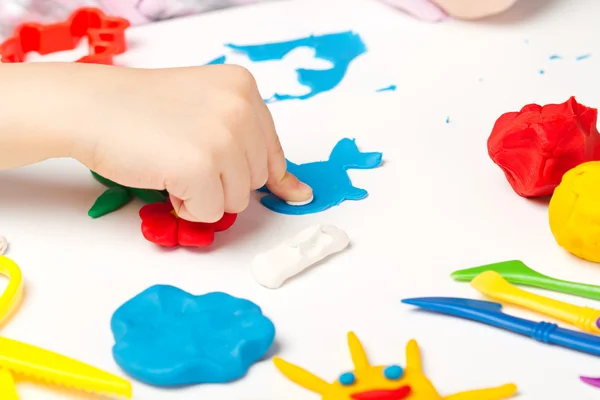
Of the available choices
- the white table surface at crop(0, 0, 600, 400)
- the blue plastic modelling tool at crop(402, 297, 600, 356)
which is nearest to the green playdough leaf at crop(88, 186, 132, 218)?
the white table surface at crop(0, 0, 600, 400)

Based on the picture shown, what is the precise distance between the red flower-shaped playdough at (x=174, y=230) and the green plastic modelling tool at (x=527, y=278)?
0.16 m

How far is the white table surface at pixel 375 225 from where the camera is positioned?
43 cm

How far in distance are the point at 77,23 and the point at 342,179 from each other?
1.12 ft

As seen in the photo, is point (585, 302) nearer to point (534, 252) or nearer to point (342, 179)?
point (534, 252)

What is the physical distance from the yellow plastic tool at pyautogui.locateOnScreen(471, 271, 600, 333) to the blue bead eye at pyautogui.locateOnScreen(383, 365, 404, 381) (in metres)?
0.09

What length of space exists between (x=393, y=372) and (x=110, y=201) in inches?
9.7

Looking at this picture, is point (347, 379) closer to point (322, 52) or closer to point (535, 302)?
point (535, 302)

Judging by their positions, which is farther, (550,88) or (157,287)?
(550,88)

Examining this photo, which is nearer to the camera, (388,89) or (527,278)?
(527,278)

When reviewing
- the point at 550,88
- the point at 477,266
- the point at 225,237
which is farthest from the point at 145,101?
the point at 550,88

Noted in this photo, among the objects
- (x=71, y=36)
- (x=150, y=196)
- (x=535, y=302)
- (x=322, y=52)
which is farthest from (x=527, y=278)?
(x=71, y=36)

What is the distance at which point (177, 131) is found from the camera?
492 millimetres

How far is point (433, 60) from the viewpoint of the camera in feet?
2.44

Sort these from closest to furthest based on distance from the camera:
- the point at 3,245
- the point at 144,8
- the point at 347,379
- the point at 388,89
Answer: the point at 347,379 → the point at 3,245 → the point at 388,89 → the point at 144,8
